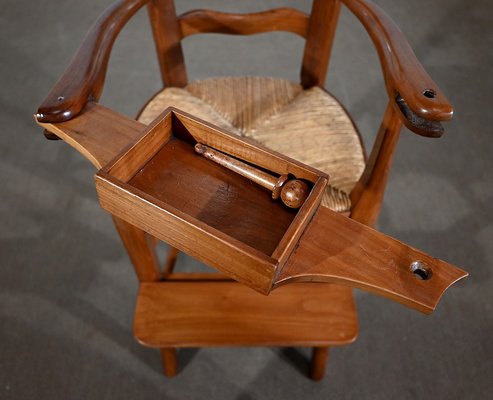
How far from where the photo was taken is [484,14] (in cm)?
213

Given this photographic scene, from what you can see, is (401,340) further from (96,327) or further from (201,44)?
(201,44)

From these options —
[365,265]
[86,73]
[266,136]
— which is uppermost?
[86,73]

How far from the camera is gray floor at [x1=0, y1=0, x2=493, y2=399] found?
1.12 meters

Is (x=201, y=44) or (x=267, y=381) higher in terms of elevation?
(x=201, y=44)

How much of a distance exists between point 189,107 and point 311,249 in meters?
0.56

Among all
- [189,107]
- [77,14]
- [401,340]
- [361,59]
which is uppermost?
[189,107]

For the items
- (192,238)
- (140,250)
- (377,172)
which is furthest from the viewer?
(140,250)

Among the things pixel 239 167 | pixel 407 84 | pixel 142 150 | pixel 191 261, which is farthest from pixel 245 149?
pixel 191 261

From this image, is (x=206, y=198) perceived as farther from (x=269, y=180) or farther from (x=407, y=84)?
(x=407, y=84)

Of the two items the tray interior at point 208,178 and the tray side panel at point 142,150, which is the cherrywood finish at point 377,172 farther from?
the tray side panel at point 142,150

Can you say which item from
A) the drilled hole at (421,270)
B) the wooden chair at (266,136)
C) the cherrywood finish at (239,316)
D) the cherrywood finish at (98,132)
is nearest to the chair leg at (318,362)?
the wooden chair at (266,136)

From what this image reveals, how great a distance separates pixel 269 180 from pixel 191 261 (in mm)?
779

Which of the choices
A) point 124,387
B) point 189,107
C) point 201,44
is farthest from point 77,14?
point 124,387

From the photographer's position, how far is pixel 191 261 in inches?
51.9
